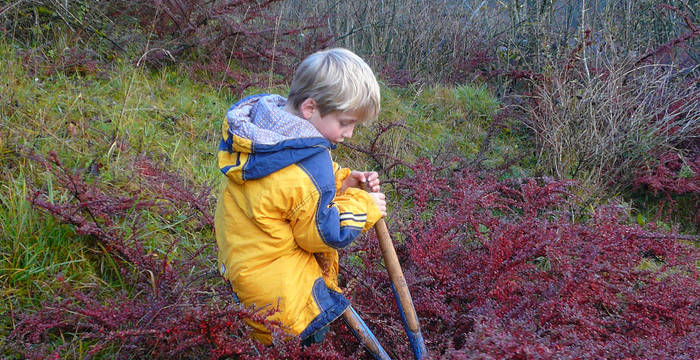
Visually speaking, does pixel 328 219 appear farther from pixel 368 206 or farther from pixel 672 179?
pixel 672 179

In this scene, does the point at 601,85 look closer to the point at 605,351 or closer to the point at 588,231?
the point at 588,231

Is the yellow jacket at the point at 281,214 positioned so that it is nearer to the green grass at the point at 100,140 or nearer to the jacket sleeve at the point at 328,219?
the jacket sleeve at the point at 328,219

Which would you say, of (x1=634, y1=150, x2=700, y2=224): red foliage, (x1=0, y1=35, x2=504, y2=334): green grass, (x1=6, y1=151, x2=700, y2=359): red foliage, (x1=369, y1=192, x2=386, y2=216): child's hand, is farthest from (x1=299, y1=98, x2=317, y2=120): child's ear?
(x1=634, y1=150, x2=700, y2=224): red foliage

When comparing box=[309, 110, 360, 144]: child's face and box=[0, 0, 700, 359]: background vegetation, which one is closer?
box=[309, 110, 360, 144]: child's face

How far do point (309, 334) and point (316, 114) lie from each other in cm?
83

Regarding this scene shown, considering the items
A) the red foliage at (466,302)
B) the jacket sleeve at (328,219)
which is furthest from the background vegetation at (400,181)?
the jacket sleeve at (328,219)

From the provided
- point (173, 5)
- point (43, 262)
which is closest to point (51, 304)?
point (43, 262)

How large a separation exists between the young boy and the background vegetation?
15 cm

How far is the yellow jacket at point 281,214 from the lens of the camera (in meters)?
1.74

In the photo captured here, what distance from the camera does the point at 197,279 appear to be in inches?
101

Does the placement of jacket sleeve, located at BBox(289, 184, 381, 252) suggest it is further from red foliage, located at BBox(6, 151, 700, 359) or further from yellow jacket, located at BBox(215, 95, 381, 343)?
red foliage, located at BBox(6, 151, 700, 359)

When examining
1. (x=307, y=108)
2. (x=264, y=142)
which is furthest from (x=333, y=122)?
(x=264, y=142)

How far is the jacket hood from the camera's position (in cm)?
171

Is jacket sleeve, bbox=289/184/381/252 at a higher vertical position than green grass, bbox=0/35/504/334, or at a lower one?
higher
